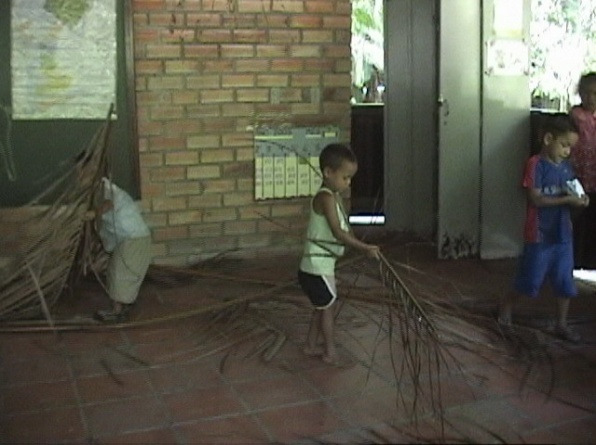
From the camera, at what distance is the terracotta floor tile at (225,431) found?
319 cm

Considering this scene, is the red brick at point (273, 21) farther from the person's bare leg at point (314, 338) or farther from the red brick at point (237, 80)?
the person's bare leg at point (314, 338)

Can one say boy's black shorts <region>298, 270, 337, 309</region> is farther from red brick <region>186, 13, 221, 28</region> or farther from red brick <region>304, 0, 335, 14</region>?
red brick <region>304, 0, 335, 14</region>

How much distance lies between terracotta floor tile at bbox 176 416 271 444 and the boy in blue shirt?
173 cm

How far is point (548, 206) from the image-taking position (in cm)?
425

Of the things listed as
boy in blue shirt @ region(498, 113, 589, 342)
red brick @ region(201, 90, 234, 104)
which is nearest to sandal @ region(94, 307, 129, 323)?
red brick @ region(201, 90, 234, 104)

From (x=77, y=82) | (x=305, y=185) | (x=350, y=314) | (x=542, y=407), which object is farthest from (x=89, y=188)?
(x=542, y=407)

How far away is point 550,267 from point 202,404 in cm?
191

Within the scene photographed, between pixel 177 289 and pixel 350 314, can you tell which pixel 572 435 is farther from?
pixel 177 289

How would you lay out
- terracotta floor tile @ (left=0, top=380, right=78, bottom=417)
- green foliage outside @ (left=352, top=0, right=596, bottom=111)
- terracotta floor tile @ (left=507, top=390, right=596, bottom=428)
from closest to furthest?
terracotta floor tile @ (left=507, top=390, right=596, bottom=428) < terracotta floor tile @ (left=0, top=380, right=78, bottom=417) < green foliage outside @ (left=352, top=0, right=596, bottom=111)

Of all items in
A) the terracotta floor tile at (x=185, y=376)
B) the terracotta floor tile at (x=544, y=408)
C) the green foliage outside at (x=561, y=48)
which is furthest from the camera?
the green foliage outside at (x=561, y=48)

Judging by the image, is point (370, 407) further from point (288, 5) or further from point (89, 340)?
point (288, 5)

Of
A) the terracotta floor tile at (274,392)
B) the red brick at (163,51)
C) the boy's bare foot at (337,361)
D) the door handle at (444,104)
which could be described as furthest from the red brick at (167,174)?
the terracotta floor tile at (274,392)

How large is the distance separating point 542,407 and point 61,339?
2.37m

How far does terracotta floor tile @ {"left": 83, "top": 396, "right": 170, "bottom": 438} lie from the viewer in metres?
3.30
